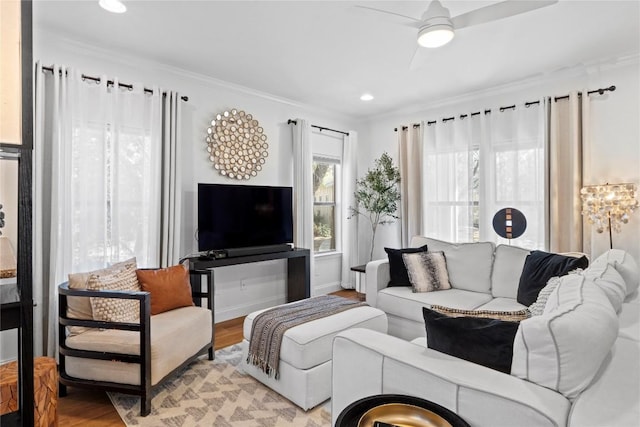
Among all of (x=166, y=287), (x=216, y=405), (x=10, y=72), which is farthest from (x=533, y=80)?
(x=10, y=72)

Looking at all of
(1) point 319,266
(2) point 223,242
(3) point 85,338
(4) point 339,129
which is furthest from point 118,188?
(4) point 339,129

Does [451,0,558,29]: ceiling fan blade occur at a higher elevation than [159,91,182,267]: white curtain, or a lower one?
higher

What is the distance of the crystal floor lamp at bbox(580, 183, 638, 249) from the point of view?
312 cm

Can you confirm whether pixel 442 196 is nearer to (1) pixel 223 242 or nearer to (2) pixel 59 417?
(1) pixel 223 242

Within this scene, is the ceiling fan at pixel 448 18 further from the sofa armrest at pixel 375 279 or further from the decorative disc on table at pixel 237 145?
the decorative disc on table at pixel 237 145

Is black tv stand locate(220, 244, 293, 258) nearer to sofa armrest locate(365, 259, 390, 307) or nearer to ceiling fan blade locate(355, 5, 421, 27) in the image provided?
sofa armrest locate(365, 259, 390, 307)

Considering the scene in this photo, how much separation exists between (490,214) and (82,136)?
4279 mm

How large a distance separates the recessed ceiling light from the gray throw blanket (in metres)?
2.39

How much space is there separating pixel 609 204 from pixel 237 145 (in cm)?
377

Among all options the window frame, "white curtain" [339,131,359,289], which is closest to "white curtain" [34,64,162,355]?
the window frame

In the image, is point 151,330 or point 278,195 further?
point 278,195

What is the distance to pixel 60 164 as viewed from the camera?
2.78 metres

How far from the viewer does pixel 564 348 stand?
1020 mm

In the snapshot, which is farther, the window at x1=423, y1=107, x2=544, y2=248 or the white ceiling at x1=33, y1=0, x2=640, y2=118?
the window at x1=423, y1=107, x2=544, y2=248
